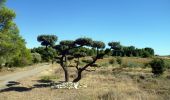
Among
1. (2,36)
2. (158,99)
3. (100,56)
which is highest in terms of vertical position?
(2,36)

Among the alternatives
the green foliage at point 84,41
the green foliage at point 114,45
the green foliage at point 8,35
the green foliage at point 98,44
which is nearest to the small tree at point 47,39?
the green foliage at point 84,41

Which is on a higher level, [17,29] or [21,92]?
[17,29]

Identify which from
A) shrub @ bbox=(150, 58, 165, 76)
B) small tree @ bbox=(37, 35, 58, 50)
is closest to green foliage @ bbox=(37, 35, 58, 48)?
small tree @ bbox=(37, 35, 58, 50)

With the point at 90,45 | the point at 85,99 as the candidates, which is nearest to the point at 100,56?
the point at 90,45

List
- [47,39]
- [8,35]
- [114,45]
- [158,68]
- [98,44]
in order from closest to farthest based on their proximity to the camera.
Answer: [114,45] < [98,44] < [47,39] < [8,35] < [158,68]

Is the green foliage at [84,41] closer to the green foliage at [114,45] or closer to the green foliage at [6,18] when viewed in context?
the green foliage at [114,45]

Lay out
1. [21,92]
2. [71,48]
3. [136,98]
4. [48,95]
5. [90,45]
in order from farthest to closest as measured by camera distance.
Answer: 1. [71,48]
2. [90,45]
3. [21,92]
4. [48,95]
5. [136,98]

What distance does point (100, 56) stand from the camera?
2725 cm

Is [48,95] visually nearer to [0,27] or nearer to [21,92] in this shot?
[21,92]

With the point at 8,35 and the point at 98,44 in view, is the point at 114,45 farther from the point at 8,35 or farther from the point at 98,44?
the point at 8,35

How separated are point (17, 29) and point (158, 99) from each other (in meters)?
15.5

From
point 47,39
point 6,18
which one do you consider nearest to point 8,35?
point 6,18

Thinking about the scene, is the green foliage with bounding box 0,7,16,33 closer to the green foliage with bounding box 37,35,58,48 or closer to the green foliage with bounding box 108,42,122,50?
the green foliage with bounding box 37,35,58,48

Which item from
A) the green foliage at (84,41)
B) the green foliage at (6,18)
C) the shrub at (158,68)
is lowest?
the shrub at (158,68)
